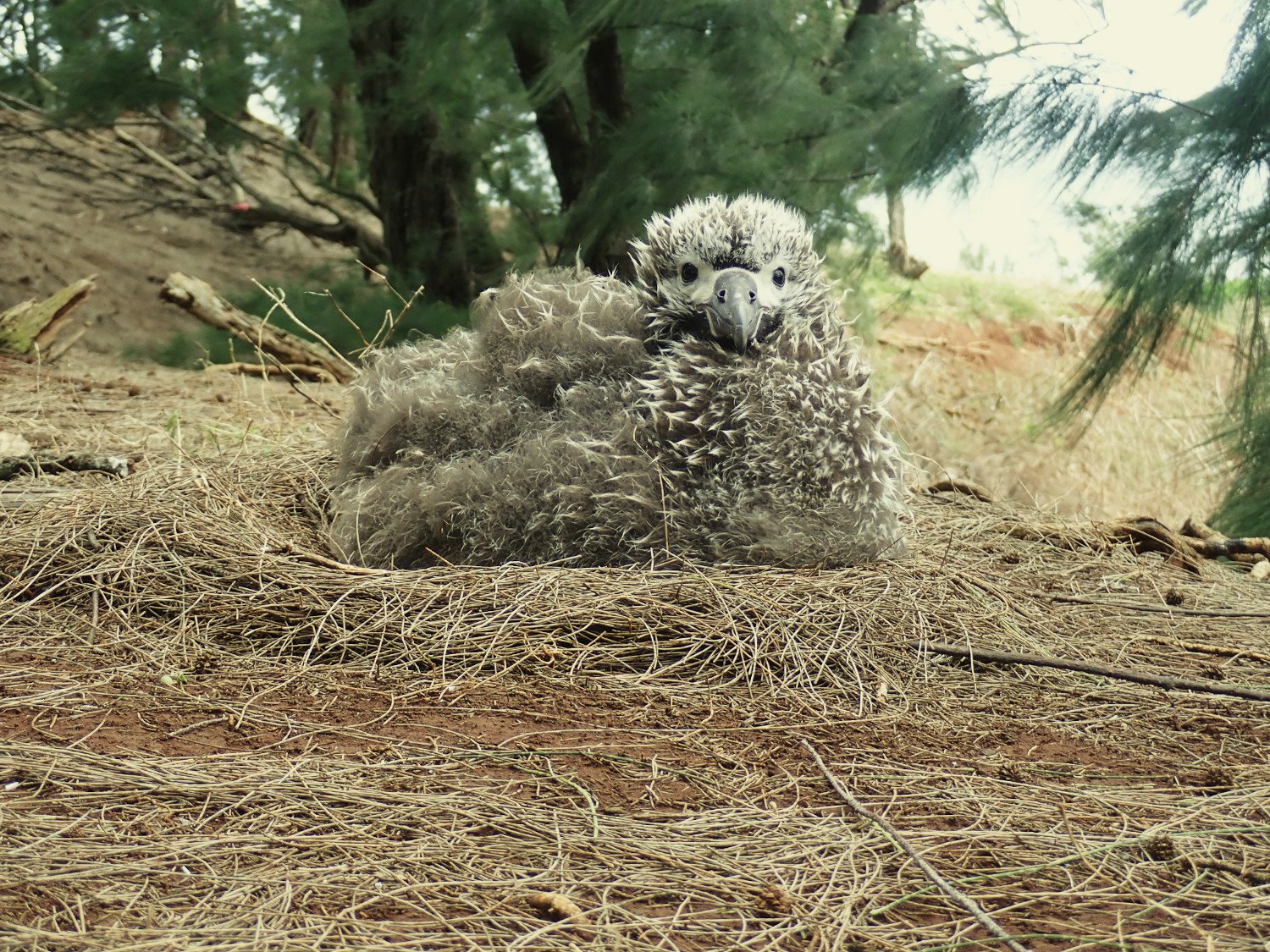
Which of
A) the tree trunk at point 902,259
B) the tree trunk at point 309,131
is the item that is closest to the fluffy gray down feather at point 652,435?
the tree trunk at point 902,259

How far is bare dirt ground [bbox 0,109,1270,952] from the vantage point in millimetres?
1779

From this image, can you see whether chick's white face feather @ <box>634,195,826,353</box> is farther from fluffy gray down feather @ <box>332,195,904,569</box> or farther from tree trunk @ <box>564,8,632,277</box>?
tree trunk @ <box>564,8,632,277</box>

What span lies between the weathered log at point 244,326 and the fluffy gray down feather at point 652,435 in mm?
2828

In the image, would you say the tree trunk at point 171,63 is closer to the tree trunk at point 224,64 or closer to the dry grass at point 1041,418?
the tree trunk at point 224,64

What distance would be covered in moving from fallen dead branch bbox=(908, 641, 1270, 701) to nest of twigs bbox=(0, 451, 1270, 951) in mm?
46

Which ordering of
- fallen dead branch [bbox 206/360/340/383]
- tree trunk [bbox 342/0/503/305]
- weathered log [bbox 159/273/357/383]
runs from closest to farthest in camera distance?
weathered log [bbox 159/273/357/383] < fallen dead branch [bbox 206/360/340/383] < tree trunk [bbox 342/0/503/305]

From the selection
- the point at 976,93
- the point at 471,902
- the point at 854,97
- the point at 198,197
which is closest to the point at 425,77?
the point at 854,97

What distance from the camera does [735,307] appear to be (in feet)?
11.2

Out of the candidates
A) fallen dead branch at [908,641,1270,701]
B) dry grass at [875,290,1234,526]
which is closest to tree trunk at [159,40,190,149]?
dry grass at [875,290,1234,526]

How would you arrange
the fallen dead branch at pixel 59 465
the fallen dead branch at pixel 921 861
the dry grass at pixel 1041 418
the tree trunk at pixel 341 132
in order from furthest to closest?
1. the dry grass at pixel 1041 418
2. the tree trunk at pixel 341 132
3. the fallen dead branch at pixel 59 465
4. the fallen dead branch at pixel 921 861

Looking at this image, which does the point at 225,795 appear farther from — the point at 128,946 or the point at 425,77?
the point at 425,77

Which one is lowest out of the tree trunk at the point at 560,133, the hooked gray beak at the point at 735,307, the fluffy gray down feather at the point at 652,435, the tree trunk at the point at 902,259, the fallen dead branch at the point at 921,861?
the fallen dead branch at the point at 921,861

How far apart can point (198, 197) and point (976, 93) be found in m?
7.85

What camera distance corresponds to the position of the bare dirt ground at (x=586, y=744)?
1.78 meters
